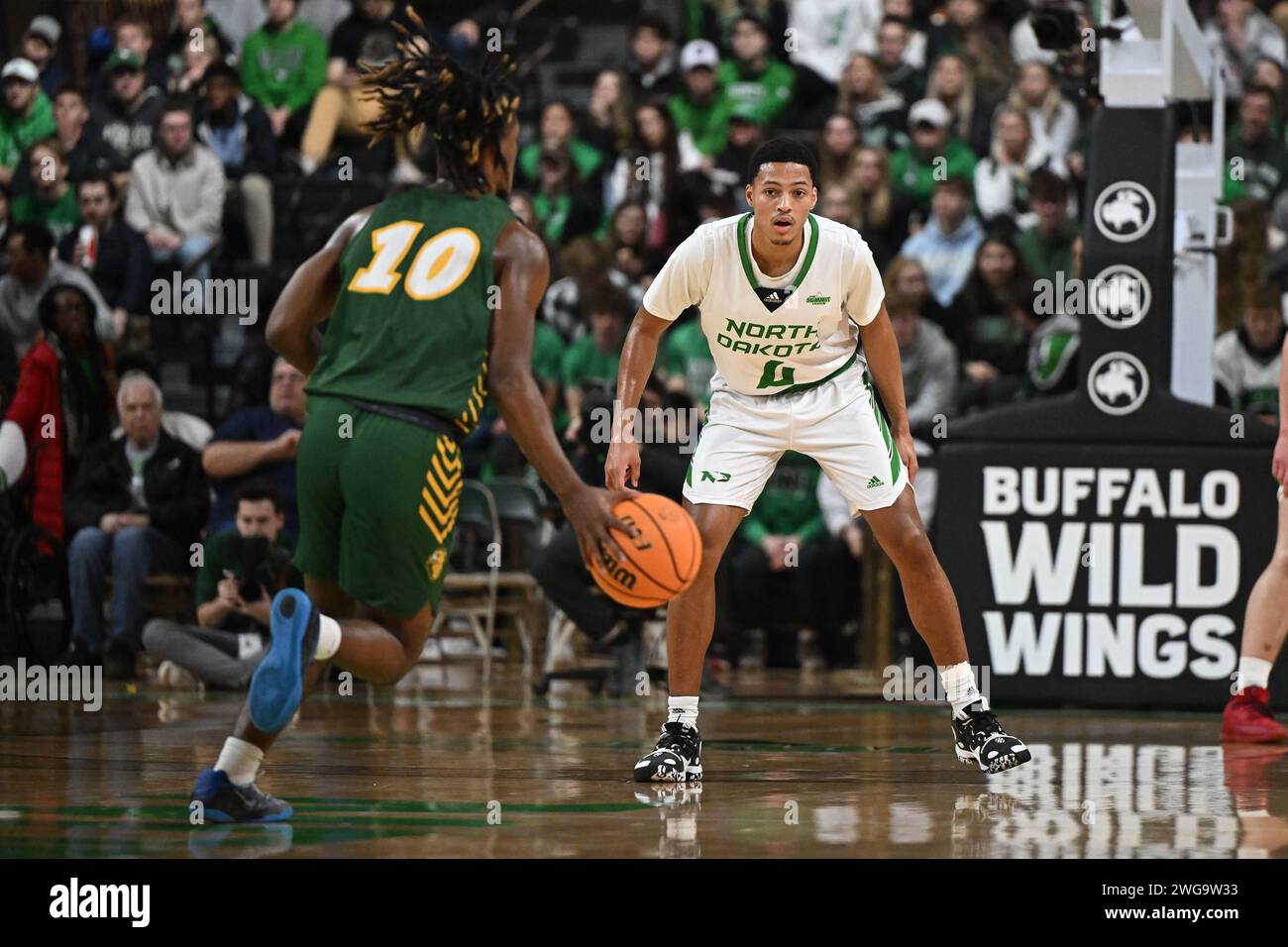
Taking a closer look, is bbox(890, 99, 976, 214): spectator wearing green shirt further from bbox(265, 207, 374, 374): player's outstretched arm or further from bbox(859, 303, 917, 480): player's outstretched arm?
bbox(265, 207, 374, 374): player's outstretched arm

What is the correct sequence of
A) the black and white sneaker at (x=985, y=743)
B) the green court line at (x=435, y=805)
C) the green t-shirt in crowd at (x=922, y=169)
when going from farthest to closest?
1. the green t-shirt in crowd at (x=922, y=169)
2. the black and white sneaker at (x=985, y=743)
3. the green court line at (x=435, y=805)

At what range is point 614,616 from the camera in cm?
986

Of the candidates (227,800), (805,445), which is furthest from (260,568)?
(227,800)

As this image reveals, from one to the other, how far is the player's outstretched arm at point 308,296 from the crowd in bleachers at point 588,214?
422 centimetres

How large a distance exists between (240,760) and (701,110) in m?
9.69

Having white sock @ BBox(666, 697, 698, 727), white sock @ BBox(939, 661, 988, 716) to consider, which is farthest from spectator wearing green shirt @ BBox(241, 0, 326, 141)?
white sock @ BBox(939, 661, 988, 716)

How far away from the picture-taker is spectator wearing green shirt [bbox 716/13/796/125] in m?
Result: 14.0

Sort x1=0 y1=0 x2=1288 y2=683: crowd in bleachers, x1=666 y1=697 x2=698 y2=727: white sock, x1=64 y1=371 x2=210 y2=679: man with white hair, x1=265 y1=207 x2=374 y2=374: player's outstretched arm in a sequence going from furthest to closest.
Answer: x1=0 y1=0 x2=1288 y2=683: crowd in bleachers
x1=64 y1=371 x2=210 y2=679: man with white hair
x1=666 y1=697 x2=698 y2=727: white sock
x1=265 y1=207 x2=374 y2=374: player's outstretched arm

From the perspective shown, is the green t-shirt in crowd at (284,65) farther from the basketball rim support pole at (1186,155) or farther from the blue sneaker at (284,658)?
the blue sneaker at (284,658)

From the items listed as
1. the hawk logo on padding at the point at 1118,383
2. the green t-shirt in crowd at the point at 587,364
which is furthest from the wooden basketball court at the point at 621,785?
the green t-shirt in crowd at the point at 587,364

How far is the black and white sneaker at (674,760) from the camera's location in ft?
20.8

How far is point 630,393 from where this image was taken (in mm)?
6500

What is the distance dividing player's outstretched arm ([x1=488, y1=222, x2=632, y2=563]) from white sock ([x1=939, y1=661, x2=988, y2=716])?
6.14 feet
